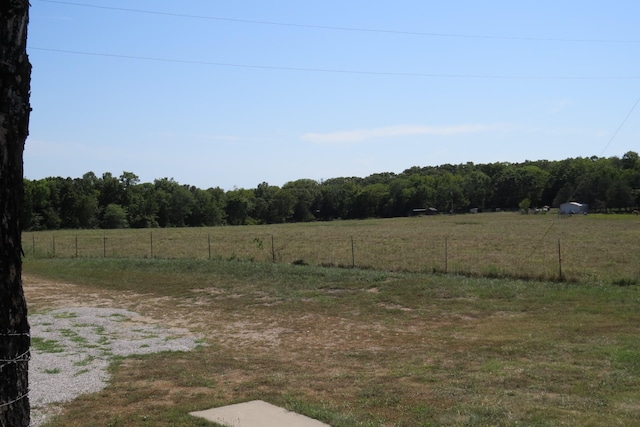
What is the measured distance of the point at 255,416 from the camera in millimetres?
7078

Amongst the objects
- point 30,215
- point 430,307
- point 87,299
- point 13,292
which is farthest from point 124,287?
point 30,215

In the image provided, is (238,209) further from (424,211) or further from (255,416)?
(255,416)

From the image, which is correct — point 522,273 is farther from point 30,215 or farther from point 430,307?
point 30,215

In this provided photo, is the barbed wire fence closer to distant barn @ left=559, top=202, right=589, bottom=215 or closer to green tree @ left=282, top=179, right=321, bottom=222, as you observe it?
distant barn @ left=559, top=202, right=589, bottom=215

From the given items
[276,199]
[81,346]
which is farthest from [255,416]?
[276,199]

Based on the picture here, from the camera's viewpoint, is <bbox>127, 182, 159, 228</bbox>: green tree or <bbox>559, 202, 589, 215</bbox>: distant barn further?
<bbox>127, 182, 159, 228</bbox>: green tree

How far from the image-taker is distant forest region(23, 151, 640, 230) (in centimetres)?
10919

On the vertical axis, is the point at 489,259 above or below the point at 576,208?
below

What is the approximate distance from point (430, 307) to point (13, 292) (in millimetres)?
14567

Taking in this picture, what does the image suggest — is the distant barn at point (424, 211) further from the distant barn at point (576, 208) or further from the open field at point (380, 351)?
the open field at point (380, 351)

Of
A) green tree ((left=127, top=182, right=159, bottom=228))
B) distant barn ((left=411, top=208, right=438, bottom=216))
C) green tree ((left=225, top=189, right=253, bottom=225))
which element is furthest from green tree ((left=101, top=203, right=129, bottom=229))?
distant barn ((left=411, top=208, right=438, bottom=216))

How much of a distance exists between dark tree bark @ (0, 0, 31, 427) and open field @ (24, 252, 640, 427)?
3.92 metres

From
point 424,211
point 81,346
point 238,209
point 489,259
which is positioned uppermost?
point 238,209

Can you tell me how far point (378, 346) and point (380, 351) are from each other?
0.55m
